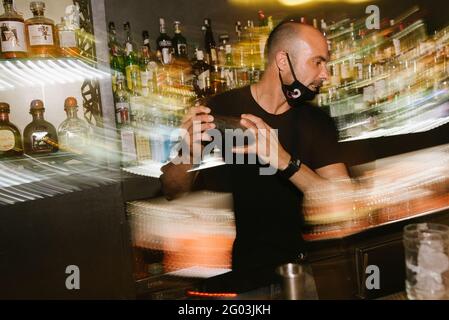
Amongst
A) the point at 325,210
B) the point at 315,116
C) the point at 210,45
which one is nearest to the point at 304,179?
the point at 315,116

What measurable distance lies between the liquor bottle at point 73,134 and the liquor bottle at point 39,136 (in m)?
0.05

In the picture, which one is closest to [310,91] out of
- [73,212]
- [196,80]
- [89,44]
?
[196,80]

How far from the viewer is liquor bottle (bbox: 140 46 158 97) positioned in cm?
247

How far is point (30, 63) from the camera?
6.70 feet

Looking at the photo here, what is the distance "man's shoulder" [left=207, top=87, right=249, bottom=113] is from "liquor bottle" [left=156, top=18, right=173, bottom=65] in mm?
582

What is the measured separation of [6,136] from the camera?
201 centimetres

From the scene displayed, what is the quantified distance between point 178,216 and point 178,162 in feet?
2.82

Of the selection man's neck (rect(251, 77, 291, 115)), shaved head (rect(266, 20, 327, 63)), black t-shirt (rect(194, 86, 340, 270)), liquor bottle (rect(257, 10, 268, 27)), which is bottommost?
black t-shirt (rect(194, 86, 340, 270))

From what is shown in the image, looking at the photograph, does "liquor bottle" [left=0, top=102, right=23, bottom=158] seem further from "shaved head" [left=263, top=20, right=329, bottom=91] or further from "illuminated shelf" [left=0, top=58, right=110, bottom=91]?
"shaved head" [left=263, top=20, right=329, bottom=91]

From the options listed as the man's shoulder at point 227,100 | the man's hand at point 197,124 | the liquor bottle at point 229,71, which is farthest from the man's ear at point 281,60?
the liquor bottle at point 229,71

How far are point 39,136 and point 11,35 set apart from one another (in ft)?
1.76

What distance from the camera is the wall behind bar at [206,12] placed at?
2.51 meters

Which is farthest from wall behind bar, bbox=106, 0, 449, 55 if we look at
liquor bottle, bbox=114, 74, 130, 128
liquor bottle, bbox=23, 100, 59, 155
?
liquor bottle, bbox=23, 100, 59, 155

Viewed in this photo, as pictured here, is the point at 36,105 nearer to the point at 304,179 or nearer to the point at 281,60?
the point at 281,60
